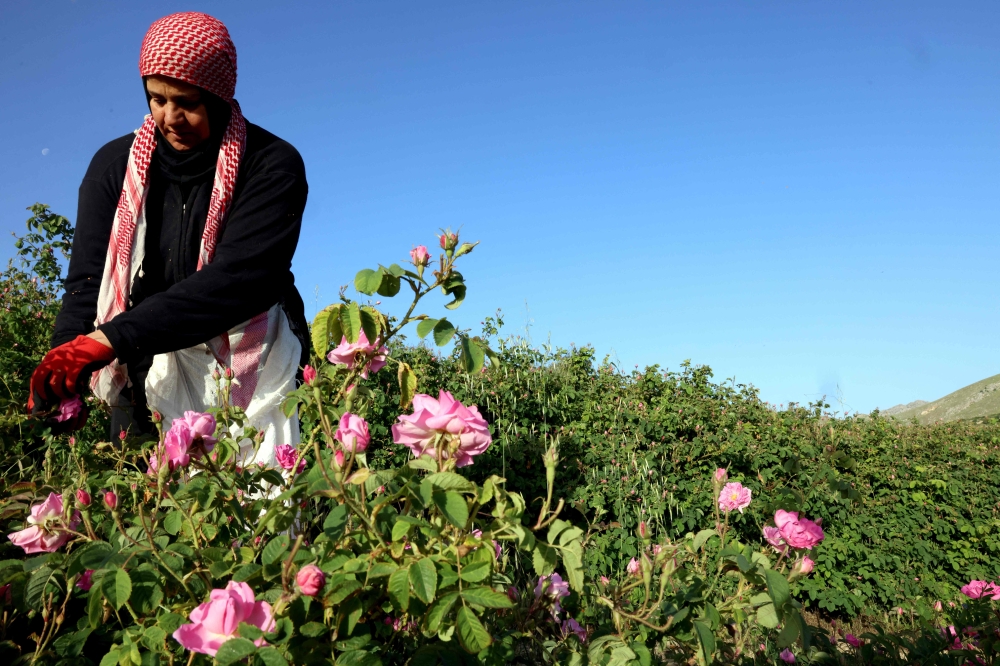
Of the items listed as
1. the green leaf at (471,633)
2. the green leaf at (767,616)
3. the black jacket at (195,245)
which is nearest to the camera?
the green leaf at (471,633)

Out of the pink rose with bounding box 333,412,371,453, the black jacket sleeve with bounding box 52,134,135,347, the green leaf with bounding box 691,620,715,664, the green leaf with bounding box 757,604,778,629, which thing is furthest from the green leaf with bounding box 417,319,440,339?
the black jacket sleeve with bounding box 52,134,135,347

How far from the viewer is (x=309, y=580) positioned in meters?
1.07

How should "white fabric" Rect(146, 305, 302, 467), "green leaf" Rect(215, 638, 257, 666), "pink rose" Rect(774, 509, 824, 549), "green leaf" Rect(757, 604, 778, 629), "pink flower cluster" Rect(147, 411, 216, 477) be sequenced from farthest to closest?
"white fabric" Rect(146, 305, 302, 467) < "pink rose" Rect(774, 509, 824, 549) < "green leaf" Rect(757, 604, 778, 629) < "pink flower cluster" Rect(147, 411, 216, 477) < "green leaf" Rect(215, 638, 257, 666)

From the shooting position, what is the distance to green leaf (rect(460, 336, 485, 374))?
53.9 inches

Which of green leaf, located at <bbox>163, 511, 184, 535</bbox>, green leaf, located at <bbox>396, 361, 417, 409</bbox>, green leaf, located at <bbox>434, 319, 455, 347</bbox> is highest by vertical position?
green leaf, located at <bbox>434, 319, 455, 347</bbox>

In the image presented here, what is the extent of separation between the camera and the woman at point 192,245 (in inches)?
81.4

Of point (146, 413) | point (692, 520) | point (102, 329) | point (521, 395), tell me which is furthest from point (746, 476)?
point (102, 329)

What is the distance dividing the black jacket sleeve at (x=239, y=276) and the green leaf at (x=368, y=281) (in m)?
0.88

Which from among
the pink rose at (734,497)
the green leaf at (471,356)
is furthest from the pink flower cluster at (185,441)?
the pink rose at (734,497)

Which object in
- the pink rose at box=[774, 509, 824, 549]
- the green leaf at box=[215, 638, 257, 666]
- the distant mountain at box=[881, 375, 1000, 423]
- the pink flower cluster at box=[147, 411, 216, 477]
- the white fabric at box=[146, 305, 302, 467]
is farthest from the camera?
the distant mountain at box=[881, 375, 1000, 423]

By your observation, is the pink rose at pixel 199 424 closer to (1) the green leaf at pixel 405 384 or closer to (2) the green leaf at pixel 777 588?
(1) the green leaf at pixel 405 384

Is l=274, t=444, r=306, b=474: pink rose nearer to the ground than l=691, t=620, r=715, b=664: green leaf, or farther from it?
farther from it

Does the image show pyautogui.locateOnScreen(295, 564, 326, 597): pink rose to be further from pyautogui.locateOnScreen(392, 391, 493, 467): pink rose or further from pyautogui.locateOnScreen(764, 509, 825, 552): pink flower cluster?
pyautogui.locateOnScreen(764, 509, 825, 552): pink flower cluster

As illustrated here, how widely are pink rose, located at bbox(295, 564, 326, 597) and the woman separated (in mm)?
1071
